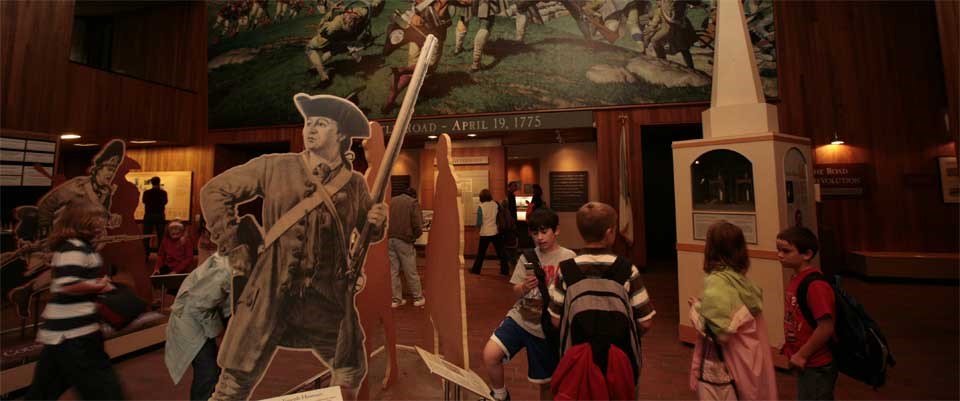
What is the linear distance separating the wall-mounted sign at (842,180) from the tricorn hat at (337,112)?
796cm

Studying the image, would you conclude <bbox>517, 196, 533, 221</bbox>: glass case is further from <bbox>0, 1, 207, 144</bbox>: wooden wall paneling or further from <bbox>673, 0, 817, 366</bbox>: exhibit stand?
<bbox>0, 1, 207, 144</bbox>: wooden wall paneling

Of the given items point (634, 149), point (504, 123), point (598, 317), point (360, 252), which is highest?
point (504, 123)

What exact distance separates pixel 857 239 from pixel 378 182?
8.34 metres

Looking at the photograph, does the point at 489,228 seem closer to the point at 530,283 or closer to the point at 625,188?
the point at 625,188

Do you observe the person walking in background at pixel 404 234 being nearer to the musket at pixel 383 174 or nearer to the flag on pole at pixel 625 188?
the musket at pixel 383 174

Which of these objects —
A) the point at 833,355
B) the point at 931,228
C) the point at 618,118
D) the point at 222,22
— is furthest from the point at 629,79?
the point at 222,22

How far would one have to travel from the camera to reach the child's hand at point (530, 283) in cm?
198

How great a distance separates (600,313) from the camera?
156 cm

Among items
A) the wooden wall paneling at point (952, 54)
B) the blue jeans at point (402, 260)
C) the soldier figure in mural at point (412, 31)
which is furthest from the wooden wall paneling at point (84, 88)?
the wooden wall paneling at point (952, 54)

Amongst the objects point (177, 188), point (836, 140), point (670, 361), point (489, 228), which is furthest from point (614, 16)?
point (177, 188)

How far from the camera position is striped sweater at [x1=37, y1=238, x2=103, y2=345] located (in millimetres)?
1907

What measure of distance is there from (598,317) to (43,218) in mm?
3910

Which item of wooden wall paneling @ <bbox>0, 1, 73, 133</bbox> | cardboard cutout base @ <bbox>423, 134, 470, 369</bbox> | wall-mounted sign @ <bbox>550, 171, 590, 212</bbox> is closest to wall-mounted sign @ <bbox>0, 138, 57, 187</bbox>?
wooden wall paneling @ <bbox>0, 1, 73, 133</bbox>

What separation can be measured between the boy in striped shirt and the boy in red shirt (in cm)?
77
